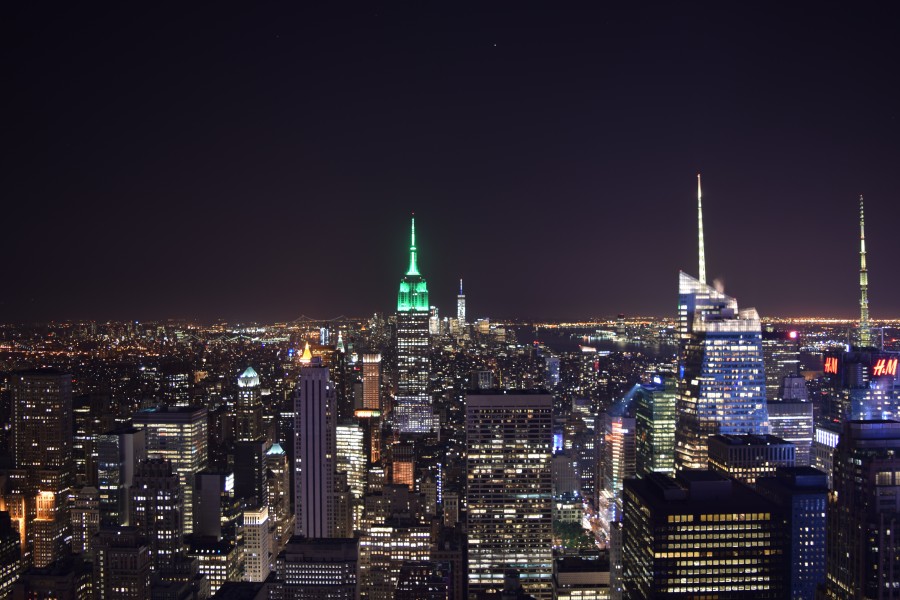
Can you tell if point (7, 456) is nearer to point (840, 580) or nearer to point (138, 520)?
point (138, 520)

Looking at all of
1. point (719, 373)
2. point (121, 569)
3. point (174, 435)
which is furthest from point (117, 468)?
point (719, 373)

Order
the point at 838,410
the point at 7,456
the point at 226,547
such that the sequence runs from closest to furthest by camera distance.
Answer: the point at 226,547
the point at 7,456
the point at 838,410

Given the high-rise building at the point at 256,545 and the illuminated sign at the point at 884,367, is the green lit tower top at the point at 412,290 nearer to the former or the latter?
the high-rise building at the point at 256,545

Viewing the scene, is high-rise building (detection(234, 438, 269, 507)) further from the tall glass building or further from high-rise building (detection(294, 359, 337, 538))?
A: the tall glass building

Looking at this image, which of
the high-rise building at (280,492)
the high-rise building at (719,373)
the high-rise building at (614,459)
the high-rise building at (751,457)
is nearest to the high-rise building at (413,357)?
the high-rise building at (280,492)

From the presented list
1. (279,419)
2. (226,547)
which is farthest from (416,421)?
(226,547)

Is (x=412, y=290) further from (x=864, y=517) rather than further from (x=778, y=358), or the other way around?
(x=864, y=517)
